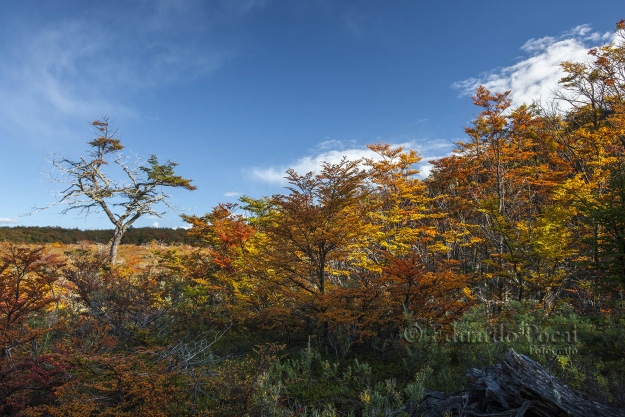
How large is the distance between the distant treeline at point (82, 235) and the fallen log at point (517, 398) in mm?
27366

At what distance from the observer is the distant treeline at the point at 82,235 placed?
26.4 meters

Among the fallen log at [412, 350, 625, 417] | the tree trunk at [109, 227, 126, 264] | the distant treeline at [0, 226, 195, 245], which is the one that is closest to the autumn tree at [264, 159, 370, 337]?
the fallen log at [412, 350, 625, 417]

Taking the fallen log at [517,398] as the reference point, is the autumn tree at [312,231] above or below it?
Answer: above

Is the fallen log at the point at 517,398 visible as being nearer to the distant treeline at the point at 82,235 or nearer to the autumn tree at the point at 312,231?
the autumn tree at the point at 312,231

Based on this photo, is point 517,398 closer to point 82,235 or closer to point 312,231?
point 312,231

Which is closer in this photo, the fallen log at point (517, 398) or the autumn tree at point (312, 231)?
the fallen log at point (517, 398)

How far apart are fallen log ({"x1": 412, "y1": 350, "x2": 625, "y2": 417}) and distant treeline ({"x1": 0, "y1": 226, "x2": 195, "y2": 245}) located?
1077 inches

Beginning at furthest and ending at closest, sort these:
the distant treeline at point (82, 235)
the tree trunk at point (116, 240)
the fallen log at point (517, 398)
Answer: the distant treeline at point (82, 235) < the tree trunk at point (116, 240) < the fallen log at point (517, 398)

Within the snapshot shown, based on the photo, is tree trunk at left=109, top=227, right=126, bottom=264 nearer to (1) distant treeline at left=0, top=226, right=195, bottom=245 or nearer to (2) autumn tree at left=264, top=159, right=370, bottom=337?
(1) distant treeline at left=0, top=226, right=195, bottom=245

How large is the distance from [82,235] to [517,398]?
111 ft

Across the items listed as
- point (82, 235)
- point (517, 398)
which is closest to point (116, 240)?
point (82, 235)

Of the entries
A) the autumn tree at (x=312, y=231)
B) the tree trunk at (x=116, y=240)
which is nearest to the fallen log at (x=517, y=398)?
the autumn tree at (x=312, y=231)

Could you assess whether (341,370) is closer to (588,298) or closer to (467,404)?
(467,404)

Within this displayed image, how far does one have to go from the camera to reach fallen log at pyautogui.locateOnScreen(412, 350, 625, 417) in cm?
305
